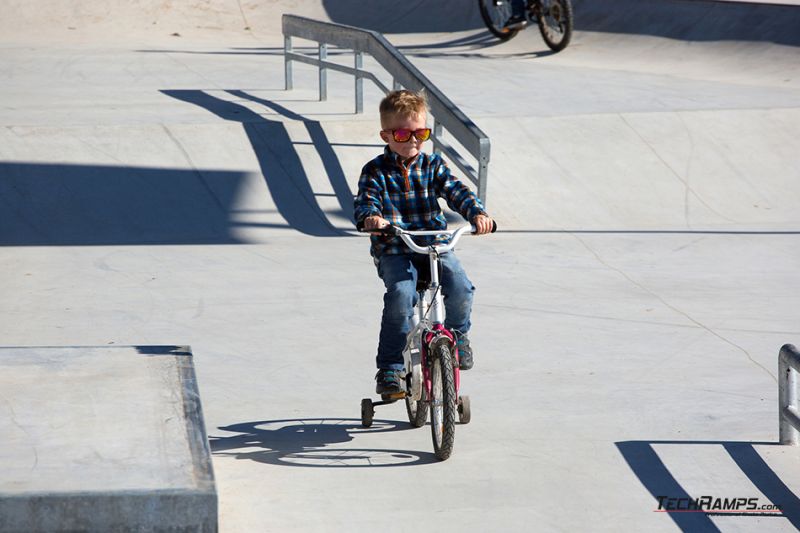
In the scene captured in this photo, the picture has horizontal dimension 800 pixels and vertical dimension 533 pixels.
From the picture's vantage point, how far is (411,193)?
5.09m

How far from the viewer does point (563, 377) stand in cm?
608

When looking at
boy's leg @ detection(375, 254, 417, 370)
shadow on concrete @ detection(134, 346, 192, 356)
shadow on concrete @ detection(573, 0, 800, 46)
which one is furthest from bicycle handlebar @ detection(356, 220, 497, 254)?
shadow on concrete @ detection(573, 0, 800, 46)

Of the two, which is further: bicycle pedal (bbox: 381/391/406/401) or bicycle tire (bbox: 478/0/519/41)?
bicycle tire (bbox: 478/0/519/41)

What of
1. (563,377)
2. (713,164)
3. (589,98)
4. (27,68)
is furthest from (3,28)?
(563,377)

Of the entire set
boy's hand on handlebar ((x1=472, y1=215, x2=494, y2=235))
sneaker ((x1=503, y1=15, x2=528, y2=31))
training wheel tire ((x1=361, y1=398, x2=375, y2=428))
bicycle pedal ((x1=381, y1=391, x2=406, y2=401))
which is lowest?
sneaker ((x1=503, y1=15, x2=528, y2=31))

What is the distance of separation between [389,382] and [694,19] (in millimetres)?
12183

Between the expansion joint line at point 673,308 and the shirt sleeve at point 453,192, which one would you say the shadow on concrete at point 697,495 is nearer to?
the expansion joint line at point 673,308

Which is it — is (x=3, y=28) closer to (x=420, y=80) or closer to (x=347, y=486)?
(x=420, y=80)

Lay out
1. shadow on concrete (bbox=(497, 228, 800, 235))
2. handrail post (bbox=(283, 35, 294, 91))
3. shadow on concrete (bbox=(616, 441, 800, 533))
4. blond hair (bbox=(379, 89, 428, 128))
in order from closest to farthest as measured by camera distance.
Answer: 1. shadow on concrete (bbox=(616, 441, 800, 533))
2. blond hair (bbox=(379, 89, 428, 128))
3. shadow on concrete (bbox=(497, 228, 800, 235))
4. handrail post (bbox=(283, 35, 294, 91))

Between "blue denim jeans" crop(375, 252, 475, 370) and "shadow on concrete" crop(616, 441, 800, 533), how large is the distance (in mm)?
940

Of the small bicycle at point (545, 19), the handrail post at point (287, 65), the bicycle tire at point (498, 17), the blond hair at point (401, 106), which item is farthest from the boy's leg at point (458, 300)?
the bicycle tire at point (498, 17)

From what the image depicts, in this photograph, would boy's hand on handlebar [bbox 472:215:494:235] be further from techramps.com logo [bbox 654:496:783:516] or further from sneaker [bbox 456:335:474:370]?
techramps.com logo [bbox 654:496:783:516]

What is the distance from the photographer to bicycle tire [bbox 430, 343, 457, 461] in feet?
15.3

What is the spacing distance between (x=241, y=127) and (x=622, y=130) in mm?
3653
